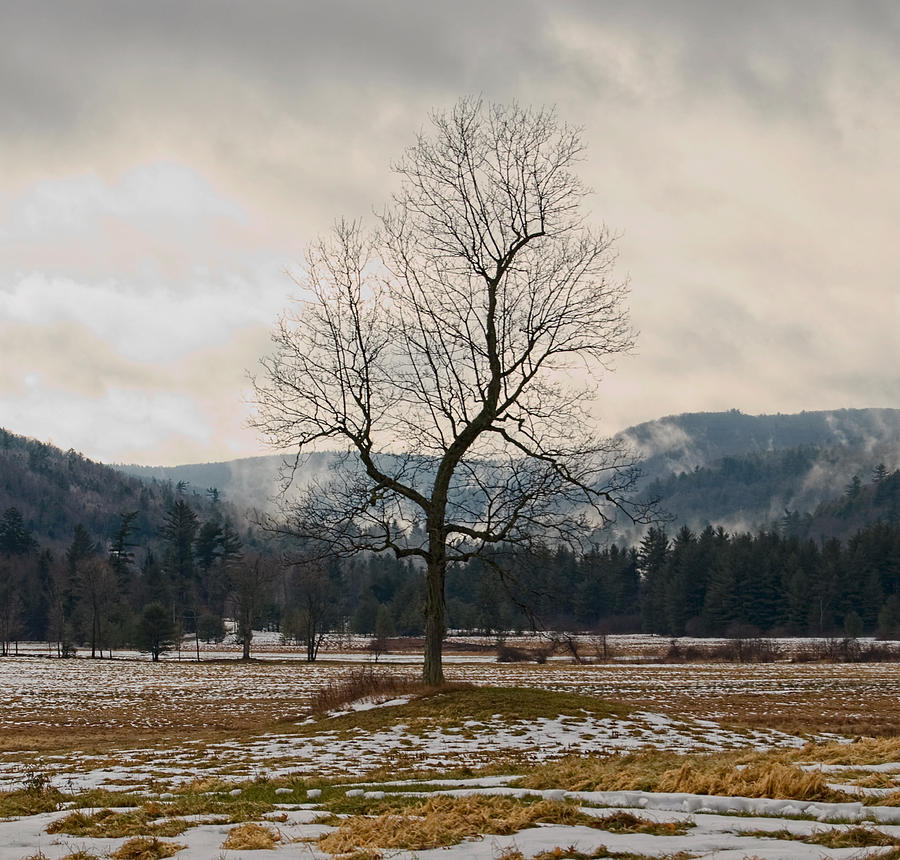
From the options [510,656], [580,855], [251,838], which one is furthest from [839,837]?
[510,656]

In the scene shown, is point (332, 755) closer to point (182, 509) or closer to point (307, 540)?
point (307, 540)

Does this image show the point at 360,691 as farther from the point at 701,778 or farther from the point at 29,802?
the point at 701,778

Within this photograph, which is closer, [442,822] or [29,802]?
[442,822]

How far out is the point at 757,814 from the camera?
687 cm

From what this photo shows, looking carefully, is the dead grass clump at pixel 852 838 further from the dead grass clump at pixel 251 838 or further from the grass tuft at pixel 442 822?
the dead grass clump at pixel 251 838

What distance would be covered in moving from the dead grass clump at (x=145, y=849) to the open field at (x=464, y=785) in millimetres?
23

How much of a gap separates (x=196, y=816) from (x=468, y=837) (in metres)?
2.86

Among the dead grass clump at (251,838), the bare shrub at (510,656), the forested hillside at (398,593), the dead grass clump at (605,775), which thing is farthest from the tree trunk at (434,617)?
the bare shrub at (510,656)

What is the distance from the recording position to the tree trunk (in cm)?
2072

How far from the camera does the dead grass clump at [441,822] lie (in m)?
6.02

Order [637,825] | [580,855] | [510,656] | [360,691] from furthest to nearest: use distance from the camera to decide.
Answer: [510,656], [360,691], [637,825], [580,855]

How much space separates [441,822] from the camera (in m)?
6.55

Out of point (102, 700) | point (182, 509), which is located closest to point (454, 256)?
point (102, 700)

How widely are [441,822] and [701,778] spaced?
2.81 m
